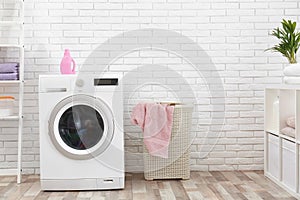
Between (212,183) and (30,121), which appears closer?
(212,183)

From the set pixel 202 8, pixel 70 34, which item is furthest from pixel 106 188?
pixel 202 8

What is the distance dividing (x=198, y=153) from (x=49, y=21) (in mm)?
1743

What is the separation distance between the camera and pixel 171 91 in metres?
4.44

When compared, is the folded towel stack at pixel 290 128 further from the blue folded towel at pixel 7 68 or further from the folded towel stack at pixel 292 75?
the blue folded towel at pixel 7 68

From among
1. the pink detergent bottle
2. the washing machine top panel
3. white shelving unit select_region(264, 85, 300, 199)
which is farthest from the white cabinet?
the pink detergent bottle

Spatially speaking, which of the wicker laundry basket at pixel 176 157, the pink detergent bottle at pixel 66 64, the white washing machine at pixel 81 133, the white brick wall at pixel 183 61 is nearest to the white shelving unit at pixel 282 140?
the white brick wall at pixel 183 61

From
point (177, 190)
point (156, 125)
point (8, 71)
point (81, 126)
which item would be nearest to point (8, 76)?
point (8, 71)

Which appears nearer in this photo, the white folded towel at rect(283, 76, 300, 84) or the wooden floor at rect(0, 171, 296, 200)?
the wooden floor at rect(0, 171, 296, 200)

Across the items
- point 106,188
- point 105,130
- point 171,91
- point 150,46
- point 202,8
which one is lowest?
point 106,188

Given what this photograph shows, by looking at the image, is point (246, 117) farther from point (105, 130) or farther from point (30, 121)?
point (30, 121)

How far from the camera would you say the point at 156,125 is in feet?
13.1

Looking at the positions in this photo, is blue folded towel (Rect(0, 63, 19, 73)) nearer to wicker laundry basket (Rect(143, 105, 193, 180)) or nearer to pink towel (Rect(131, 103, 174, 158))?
pink towel (Rect(131, 103, 174, 158))

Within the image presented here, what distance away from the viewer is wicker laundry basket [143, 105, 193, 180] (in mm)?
4062

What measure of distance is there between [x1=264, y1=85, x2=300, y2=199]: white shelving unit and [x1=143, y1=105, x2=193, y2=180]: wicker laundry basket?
2.16 feet
